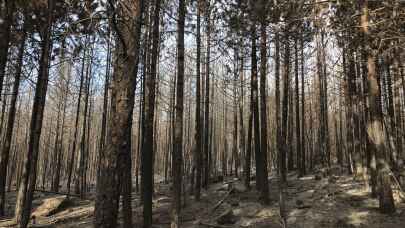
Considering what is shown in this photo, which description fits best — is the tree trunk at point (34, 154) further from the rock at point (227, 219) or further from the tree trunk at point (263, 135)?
the tree trunk at point (263, 135)

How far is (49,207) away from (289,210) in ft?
37.6

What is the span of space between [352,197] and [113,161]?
395 inches

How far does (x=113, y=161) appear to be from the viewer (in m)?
4.18

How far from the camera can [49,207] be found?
16094 millimetres

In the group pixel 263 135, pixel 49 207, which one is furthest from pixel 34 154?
pixel 263 135

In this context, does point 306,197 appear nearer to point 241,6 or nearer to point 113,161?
point 241,6

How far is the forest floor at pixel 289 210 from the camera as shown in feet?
31.9

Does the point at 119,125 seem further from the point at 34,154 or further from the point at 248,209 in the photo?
the point at 248,209

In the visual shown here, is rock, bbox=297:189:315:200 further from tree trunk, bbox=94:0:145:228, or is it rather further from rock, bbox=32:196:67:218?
rock, bbox=32:196:67:218

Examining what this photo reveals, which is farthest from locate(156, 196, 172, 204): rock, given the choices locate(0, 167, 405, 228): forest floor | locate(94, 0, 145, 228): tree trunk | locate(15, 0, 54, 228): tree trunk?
locate(94, 0, 145, 228): tree trunk

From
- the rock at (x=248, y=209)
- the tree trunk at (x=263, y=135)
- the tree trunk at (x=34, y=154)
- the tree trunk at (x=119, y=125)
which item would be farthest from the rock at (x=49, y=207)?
the tree trunk at (x=119, y=125)

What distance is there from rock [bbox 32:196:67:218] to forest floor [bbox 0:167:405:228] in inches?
4.6

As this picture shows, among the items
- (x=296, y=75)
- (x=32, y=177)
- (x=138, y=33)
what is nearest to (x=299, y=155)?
(x=296, y=75)

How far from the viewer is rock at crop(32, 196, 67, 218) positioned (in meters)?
15.6
